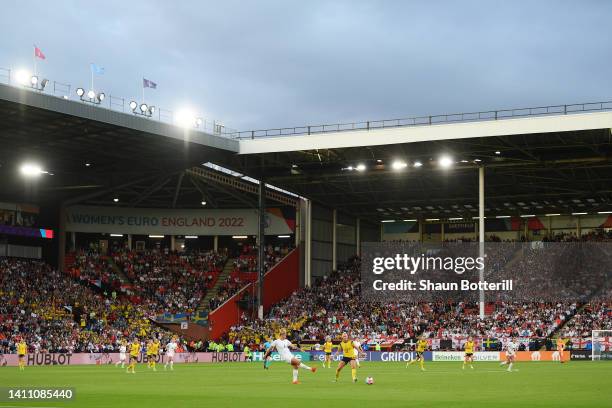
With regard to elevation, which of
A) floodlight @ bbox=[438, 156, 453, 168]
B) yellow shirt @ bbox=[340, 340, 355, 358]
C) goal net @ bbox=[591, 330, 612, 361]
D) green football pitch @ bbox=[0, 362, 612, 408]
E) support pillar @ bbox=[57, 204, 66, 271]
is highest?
floodlight @ bbox=[438, 156, 453, 168]

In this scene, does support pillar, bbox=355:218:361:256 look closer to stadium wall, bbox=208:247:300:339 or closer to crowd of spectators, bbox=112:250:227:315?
stadium wall, bbox=208:247:300:339

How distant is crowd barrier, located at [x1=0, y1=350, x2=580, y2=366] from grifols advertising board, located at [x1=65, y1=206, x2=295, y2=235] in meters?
22.2

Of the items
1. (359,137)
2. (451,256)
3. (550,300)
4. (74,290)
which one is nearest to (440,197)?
(451,256)

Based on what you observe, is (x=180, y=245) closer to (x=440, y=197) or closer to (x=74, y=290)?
(x=74, y=290)

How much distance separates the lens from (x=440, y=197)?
8775 cm

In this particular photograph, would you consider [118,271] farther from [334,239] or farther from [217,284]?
[334,239]

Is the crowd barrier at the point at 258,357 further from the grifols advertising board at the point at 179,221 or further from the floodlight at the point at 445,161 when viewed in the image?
the grifols advertising board at the point at 179,221

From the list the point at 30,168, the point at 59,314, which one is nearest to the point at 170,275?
the point at 59,314

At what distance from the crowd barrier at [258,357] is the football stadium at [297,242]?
176 millimetres

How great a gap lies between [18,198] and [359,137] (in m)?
35.1

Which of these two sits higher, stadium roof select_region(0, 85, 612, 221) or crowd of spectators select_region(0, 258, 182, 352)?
stadium roof select_region(0, 85, 612, 221)

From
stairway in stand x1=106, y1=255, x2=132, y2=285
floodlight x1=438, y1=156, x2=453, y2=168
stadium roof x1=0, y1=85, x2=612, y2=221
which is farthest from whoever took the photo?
stairway in stand x1=106, y1=255, x2=132, y2=285

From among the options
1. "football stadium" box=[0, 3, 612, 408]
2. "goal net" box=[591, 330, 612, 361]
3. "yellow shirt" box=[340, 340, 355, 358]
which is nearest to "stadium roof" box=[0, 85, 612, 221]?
"football stadium" box=[0, 3, 612, 408]

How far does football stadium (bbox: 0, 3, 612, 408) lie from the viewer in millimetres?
63031
